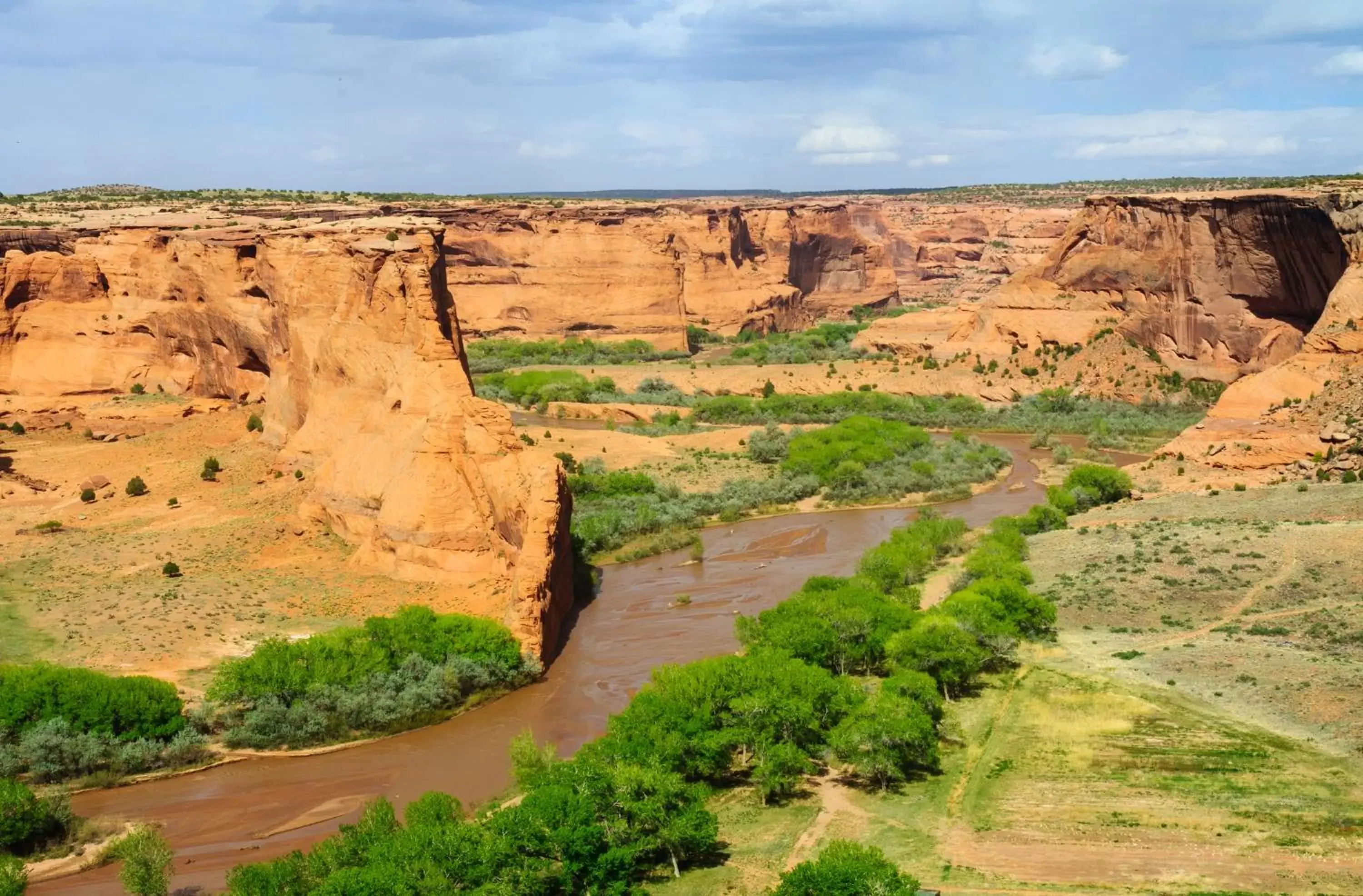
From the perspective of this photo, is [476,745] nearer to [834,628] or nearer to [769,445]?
[834,628]

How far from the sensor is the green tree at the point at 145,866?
20.1 metres

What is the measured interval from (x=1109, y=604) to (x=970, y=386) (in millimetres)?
38359

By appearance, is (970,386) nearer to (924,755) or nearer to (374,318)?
(374,318)

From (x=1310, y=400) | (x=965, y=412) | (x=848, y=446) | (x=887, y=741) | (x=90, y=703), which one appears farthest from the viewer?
(x=965, y=412)

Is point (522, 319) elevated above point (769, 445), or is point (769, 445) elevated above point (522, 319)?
point (522, 319)

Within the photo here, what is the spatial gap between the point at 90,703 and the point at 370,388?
13.7 m

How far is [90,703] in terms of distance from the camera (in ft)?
83.6

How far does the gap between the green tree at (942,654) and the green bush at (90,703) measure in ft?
46.6

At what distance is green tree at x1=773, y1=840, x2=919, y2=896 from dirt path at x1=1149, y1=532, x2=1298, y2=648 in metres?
Answer: 13.7

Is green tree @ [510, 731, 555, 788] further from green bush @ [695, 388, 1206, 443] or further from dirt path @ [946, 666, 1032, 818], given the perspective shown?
green bush @ [695, 388, 1206, 443]

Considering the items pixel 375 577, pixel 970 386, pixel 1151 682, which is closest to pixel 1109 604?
pixel 1151 682

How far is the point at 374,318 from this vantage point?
37.1m

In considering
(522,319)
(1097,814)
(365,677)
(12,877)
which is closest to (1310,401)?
(1097,814)

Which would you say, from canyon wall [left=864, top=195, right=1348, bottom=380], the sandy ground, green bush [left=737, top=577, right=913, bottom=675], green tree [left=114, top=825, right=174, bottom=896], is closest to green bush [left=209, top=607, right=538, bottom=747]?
the sandy ground
